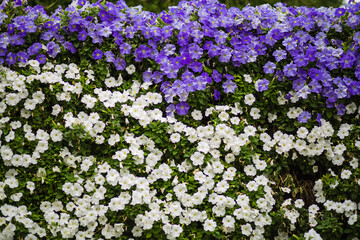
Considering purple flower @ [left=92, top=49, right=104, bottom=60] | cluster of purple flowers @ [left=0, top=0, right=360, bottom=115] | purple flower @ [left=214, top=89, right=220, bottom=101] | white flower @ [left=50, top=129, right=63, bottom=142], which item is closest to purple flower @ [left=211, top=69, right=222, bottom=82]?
cluster of purple flowers @ [left=0, top=0, right=360, bottom=115]

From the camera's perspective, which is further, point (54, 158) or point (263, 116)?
point (263, 116)

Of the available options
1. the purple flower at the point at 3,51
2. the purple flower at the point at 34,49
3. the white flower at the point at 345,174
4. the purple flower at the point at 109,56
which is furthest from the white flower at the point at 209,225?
the purple flower at the point at 3,51

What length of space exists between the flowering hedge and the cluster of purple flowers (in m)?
0.01

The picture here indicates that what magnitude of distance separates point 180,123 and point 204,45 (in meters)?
0.80

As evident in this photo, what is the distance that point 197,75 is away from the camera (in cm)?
386

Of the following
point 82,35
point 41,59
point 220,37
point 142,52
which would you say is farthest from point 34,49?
point 220,37

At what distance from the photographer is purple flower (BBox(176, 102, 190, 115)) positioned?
12.1ft

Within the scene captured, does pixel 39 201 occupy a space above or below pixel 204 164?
below

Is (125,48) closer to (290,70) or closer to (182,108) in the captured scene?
(182,108)

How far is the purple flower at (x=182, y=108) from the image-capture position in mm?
3684

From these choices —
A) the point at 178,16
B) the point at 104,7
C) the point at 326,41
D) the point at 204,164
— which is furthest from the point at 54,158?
the point at 326,41

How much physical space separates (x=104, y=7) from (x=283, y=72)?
→ 1.80 metres

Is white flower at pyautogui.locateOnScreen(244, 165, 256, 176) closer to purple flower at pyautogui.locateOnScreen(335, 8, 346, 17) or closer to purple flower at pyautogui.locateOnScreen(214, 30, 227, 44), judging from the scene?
purple flower at pyautogui.locateOnScreen(214, 30, 227, 44)

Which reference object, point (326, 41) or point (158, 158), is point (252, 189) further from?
point (326, 41)
